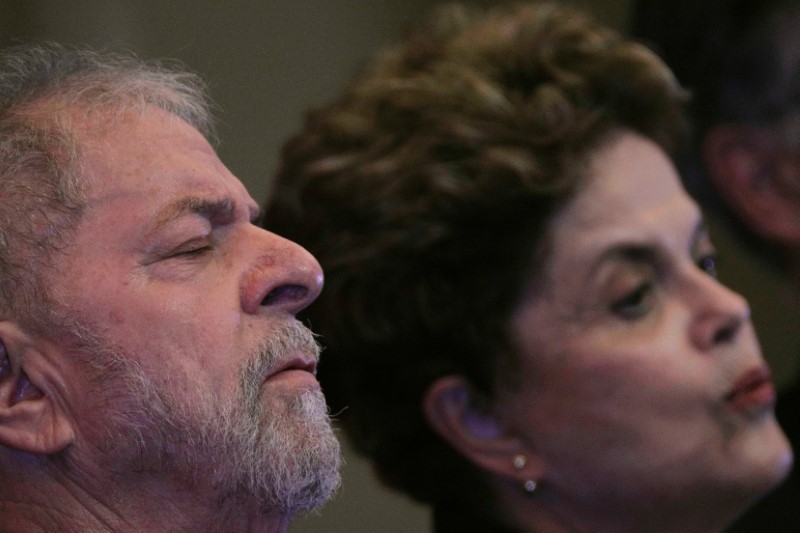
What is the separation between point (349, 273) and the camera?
1378mm

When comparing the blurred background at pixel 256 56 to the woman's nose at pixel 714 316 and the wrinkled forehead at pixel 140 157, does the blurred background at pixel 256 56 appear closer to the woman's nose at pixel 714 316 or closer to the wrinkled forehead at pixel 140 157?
the woman's nose at pixel 714 316

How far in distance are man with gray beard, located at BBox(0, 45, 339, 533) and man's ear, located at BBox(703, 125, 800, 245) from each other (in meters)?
0.83

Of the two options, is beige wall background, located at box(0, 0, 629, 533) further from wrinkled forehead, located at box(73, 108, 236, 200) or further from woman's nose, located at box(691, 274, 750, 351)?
woman's nose, located at box(691, 274, 750, 351)

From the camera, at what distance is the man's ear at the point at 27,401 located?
1.00 meters

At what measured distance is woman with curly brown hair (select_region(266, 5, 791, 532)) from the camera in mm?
1321

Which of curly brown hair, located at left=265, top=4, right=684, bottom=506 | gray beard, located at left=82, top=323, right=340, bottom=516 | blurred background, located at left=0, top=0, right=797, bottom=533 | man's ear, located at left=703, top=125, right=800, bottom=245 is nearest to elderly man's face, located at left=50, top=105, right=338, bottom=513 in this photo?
gray beard, located at left=82, top=323, right=340, bottom=516

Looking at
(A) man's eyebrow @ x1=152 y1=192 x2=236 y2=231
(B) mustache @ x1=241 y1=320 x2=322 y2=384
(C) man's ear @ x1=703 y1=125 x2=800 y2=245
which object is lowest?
(C) man's ear @ x1=703 y1=125 x2=800 y2=245

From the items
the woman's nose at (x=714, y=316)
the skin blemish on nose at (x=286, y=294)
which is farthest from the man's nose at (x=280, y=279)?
the woman's nose at (x=714, y=316)

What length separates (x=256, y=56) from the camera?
5.08ft

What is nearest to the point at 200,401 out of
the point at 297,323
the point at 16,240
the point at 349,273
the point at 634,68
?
the point at 297,323

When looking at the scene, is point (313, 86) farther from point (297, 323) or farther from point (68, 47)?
point (297, 323)

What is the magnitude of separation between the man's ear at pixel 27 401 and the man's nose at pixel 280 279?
211 millimetres

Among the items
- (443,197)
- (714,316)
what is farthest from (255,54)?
(714,316)

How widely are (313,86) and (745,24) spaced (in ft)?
2.23
